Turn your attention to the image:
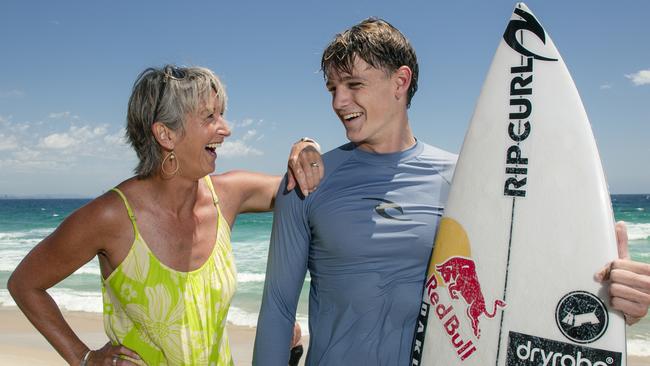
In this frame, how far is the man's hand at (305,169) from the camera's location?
6.22ft

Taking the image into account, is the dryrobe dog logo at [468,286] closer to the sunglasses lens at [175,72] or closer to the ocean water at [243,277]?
the sunglasses lens at [175,72]

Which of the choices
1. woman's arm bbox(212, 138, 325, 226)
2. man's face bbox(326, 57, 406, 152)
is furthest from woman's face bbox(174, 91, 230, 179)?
man's face bbox(326, 57, 406, 152)

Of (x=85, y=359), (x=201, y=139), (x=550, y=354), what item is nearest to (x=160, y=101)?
(x=201, y=139)

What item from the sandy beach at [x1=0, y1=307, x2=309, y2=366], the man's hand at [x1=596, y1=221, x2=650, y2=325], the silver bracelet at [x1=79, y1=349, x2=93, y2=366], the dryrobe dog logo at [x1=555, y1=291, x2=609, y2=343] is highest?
the man's hand at [x1=596, y1=221, x2=650, y2=325]

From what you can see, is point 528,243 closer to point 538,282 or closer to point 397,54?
point 538,282

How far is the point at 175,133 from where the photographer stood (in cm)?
208

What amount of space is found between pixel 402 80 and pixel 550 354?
107cm

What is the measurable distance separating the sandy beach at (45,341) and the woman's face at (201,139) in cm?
422

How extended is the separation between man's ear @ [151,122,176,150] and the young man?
0.49m

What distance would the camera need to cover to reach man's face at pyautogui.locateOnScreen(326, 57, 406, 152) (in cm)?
191

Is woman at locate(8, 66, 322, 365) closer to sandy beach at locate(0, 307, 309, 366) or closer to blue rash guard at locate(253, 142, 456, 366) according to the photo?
blue rash guard at locate(253, 142, 456, 366)

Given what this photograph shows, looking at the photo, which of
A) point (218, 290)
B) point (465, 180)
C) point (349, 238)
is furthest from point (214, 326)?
point (465, 180)

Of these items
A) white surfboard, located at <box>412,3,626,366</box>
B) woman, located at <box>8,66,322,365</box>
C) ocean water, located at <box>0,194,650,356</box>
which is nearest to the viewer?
white surfboard, located at <box>412,3,626,366</box>

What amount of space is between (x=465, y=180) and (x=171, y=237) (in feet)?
3.73
